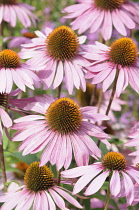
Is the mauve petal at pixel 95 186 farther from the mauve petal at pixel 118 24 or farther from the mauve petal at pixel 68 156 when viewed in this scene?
the mauve petal at pixel 118 24

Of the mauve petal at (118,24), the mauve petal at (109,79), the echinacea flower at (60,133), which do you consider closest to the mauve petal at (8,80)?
the echinacea flower at (60,133)

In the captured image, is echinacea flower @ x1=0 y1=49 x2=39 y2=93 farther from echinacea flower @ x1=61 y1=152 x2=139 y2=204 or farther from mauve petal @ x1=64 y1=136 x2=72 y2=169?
echinacea flower @ x1=61 y1=152 x2=139 y2=204

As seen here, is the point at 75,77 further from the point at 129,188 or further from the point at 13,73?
the point at 129,188

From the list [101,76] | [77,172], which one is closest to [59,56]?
[101,76]

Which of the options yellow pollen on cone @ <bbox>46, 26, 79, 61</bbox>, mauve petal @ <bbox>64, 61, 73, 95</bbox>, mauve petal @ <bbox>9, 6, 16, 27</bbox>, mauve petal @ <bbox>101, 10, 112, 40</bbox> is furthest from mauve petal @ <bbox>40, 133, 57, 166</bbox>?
mauve petal @ <bbox>9, 6, 16, 27</bbox>

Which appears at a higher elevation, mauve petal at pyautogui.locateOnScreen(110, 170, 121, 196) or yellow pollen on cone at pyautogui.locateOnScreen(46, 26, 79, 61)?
yellow pollen on cone at pyautogui.locateOnScreen(46, 26, 79, 61)

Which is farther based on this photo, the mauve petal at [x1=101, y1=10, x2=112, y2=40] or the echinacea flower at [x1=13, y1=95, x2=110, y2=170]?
the mauve petal at [x1=101, y1=10, x2=112, y2=40]
